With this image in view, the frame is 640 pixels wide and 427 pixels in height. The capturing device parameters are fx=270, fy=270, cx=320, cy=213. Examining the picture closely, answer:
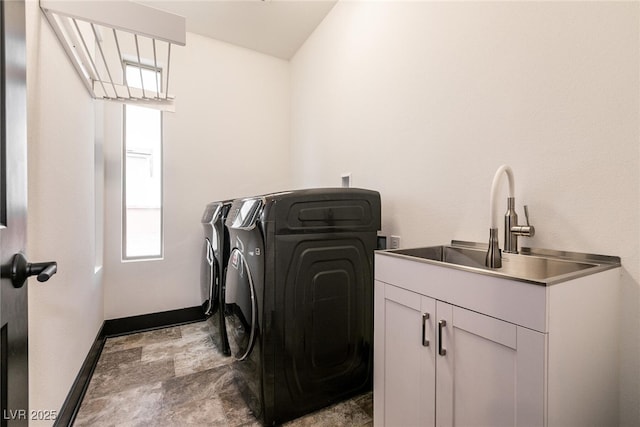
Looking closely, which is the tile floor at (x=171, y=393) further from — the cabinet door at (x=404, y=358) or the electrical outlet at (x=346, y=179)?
the electrical outlet at (x=346, y=179)

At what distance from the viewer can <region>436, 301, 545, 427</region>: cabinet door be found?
28.0 inches

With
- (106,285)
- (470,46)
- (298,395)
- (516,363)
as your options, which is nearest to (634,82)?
(470,46)

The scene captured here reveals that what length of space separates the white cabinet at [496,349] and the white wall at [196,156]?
7.73ft

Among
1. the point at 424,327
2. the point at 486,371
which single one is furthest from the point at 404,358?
the point at 486,371

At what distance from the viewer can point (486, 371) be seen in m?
0.82

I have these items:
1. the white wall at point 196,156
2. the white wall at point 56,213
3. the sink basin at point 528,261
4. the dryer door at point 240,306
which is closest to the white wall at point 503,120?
the sink basin at point 528,261

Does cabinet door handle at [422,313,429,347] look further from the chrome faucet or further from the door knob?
the door knob

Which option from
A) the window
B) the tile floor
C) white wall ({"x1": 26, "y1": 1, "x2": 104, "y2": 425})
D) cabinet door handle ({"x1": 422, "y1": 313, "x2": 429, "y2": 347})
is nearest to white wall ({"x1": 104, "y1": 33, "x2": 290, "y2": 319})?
the window

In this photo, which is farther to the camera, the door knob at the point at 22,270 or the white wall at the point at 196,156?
the white wall at the point at 196,156

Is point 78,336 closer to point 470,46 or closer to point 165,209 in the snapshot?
point 165,209

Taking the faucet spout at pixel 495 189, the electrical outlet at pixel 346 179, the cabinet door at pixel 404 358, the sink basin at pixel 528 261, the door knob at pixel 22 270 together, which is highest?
the electrical outlet at pixel 346 179

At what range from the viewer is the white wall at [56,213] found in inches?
42.0

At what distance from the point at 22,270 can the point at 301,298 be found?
1.06 meters

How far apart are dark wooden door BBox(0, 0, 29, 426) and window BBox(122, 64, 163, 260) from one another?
2138mm
